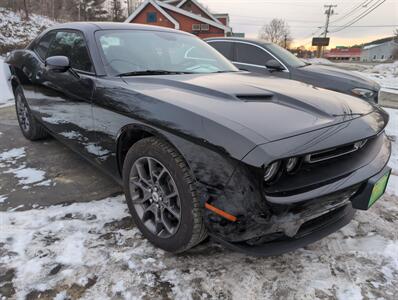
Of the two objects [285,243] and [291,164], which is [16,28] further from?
[285,243]

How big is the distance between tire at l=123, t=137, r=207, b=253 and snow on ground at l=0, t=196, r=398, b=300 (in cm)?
16

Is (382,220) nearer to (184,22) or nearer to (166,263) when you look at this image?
(166,263)

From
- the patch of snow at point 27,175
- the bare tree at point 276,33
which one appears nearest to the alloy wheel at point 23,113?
the patch of snow at point 27,175

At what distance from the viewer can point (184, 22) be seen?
25219 mm

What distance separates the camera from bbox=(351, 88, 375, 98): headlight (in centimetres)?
476

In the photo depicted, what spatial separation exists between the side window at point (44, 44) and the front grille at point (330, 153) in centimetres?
319

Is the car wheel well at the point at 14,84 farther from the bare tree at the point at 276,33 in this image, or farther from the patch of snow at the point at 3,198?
the bare tree at the point at 276,33

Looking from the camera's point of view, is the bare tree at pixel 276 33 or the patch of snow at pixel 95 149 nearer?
the patch of snow at pixel 95 149

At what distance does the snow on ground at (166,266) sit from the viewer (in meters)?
1.79

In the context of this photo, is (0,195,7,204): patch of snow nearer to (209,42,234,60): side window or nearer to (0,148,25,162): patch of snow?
(0,148,25,162): patch of snow

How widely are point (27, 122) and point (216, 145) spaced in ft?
11.7

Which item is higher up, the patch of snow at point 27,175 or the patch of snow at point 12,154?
the patch of snow at point 12,154

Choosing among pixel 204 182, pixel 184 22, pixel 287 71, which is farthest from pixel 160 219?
pixel 184 22

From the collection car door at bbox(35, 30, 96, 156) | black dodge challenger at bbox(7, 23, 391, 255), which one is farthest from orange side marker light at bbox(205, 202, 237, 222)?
car door at bbox(35, 30, 96, 156)
